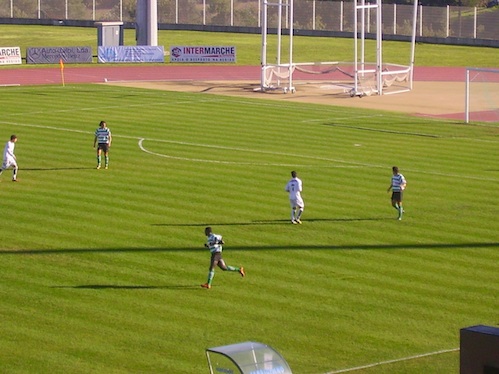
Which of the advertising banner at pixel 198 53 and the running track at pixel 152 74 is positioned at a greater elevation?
the advertising banner at pixel 198 53

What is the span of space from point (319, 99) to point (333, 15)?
136ft

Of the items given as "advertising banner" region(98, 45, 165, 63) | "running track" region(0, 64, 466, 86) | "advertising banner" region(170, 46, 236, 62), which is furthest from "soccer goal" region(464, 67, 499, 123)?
"advertising banner" region(98, 45, 165, 63)

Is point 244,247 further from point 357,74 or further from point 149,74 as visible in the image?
point 149,74

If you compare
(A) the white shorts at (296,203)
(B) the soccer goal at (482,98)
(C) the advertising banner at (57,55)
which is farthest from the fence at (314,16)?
(A) the white shorts at (296,203)

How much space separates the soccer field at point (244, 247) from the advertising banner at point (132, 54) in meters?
31.8

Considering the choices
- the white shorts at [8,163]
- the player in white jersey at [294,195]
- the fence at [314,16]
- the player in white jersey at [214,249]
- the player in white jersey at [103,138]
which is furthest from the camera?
the fence at [314,16]

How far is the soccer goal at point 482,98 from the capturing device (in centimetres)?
5688

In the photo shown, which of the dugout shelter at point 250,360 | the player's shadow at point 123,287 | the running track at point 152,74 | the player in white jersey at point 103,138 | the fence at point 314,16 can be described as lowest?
the player's shadow at point 123,287

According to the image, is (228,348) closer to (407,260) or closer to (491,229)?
(407,260)

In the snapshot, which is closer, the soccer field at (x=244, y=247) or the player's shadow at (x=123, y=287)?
the soccer field at (x=244, y=247)

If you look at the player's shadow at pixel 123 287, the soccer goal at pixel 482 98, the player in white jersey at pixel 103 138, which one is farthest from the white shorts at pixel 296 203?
the soccer goal at pixel 482 98

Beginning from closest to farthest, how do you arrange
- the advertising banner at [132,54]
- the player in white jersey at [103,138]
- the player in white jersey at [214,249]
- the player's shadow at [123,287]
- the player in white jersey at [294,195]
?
the player in white jersey at [214,249]
the player's shadow at [123,287]
the player in white jersey at [294,195]
the player in white jersey at [103,138]
the advertising banner at [132,54]

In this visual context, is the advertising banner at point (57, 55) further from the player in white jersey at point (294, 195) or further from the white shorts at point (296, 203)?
the white shorts at point (296, 203)

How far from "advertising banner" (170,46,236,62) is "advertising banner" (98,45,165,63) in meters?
0.97
